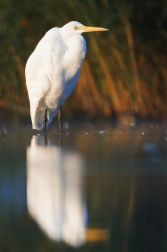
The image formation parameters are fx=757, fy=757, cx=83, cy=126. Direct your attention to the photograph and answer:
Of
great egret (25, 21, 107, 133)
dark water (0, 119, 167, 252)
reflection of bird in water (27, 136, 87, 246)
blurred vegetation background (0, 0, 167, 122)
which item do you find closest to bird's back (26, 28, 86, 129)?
great egret (25, 21, 107, 133)

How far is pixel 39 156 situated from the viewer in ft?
18.1

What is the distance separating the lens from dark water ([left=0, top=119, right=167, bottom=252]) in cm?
281

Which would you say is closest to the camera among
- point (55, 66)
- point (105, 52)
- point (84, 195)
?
point (84, 195)

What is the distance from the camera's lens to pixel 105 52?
9.95 metres

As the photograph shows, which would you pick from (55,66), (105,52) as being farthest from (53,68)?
(105,52)

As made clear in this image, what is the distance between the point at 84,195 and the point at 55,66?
3.81 meters

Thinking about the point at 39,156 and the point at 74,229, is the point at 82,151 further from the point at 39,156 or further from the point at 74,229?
the point at 74,229

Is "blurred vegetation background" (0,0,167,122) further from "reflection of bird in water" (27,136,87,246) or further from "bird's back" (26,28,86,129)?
"reflection of bird in water" (27,136,87,246)

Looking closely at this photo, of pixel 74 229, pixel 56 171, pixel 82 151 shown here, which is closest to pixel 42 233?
pixel 74 229

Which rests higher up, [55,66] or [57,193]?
[55,66]

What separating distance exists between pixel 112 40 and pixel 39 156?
431cm

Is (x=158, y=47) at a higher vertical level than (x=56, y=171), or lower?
higher

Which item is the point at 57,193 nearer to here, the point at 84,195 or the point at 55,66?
the point at 84,195

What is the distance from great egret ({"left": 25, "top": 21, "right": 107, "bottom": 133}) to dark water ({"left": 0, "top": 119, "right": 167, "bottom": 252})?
0.83m
